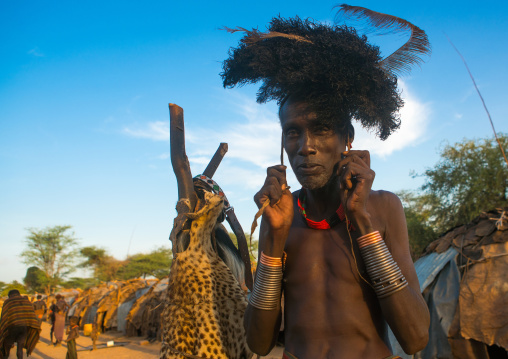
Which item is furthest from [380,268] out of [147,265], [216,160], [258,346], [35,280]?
[35,280]

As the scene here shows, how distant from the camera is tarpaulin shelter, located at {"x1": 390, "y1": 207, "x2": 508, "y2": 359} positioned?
614cm

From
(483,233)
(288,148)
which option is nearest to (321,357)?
(288,148)

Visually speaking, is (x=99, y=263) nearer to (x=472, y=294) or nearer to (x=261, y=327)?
(x=472, y=294)

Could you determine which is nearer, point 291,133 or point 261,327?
point 261,327

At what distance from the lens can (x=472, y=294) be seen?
252 inches

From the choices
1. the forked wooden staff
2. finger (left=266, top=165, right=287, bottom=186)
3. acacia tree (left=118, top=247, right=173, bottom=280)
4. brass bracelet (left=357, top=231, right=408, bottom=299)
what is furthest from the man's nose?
acacia tree (left=118, top=247, right=173, bottom=280)

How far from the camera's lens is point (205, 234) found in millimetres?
2422

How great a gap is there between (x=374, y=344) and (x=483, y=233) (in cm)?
626

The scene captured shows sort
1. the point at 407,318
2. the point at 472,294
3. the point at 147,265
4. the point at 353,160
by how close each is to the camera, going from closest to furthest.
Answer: the point at 407,318 < the point at 353,160 < the point at 472,294 < the point at 147,265

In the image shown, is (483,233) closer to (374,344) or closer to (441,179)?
(374,344)

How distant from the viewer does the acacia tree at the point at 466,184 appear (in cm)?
2052

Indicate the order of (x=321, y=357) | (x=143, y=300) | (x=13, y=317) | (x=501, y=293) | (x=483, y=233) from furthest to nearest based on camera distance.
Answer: (x=143, y=300), (x=13, y=317), (x=483, y=233), (x=501, y=293), (x=321, y=357)

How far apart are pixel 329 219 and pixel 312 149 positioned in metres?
0.38

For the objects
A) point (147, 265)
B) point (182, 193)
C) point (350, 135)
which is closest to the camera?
point (350, 135)
